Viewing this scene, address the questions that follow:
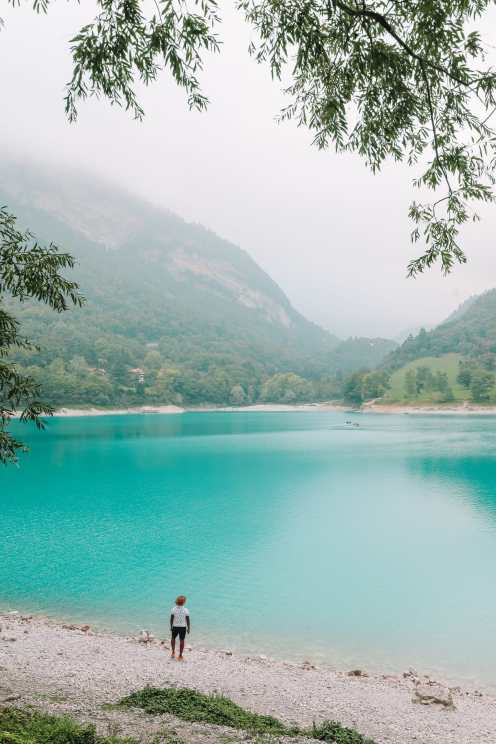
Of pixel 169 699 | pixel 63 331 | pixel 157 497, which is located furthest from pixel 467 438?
pixel 63 331

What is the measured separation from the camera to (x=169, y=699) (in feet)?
27.5

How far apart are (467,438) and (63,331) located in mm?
148963

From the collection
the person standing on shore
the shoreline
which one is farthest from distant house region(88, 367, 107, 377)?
the person standing on shore

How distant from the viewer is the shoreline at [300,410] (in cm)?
14288

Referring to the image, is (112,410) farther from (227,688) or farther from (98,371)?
(227,688)

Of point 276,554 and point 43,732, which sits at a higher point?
point 43,732

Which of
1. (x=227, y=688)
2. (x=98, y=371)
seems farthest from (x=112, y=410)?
(x=227, y=688)

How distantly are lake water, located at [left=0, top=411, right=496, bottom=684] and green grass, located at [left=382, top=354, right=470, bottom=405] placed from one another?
107792mm

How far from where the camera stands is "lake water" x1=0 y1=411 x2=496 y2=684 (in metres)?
15.5

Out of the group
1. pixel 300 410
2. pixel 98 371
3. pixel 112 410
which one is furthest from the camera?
pixel 300 410

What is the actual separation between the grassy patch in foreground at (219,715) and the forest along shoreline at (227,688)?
384 millimetres

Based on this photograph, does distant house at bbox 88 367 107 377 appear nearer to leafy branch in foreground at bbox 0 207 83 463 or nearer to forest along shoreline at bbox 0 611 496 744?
forest along shoreline at bbox 0 611 496 744

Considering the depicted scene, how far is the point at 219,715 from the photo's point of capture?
783 cm

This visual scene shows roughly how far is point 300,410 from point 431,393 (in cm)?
5202
